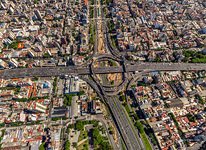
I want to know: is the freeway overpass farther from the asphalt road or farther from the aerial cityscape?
the asphalt road

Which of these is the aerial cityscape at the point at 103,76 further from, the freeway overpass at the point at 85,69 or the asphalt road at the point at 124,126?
the freeway overpass at the point at 85,69

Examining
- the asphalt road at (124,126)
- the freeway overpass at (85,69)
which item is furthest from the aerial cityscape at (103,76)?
the freeway overpass at (85,69)

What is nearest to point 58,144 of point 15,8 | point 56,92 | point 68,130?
point 68,130

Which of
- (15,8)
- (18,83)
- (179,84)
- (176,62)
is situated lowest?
(179,84)

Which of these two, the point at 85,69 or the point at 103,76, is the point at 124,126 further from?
the point at 85,69

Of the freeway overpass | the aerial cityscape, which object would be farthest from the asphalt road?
the freeway overpass

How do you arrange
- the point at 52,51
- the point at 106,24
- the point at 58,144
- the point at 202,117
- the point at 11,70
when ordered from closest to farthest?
the point at 58,144 → the point at 202,117 → the point at 11,70 → the point at 52,51 → the point at 106,24

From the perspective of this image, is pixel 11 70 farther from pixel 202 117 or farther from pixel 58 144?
pixel 202 117
